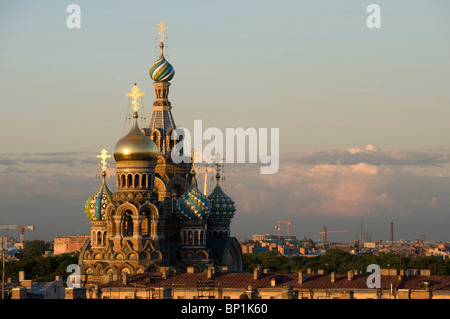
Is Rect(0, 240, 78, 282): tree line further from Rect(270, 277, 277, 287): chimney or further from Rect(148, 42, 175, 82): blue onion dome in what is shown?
Rect(270, 277, 277, 287): chimney

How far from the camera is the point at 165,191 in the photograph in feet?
311

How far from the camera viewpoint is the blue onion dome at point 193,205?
304 feet

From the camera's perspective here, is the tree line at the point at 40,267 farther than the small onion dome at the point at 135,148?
Yes

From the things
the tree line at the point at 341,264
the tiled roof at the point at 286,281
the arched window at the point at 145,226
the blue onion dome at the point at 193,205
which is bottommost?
the tree line at the point at 341,264

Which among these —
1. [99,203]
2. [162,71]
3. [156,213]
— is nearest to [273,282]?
[156,213]

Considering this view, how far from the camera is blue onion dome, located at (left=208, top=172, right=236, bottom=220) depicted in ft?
319

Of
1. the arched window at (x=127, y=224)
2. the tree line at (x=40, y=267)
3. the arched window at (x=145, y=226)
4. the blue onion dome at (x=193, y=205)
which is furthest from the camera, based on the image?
the tree line at (x=40, y=267)

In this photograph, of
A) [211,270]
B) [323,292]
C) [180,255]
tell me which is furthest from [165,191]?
[323,292]

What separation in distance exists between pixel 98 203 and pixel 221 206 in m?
9.10

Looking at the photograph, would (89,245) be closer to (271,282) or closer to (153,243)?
(153,243)

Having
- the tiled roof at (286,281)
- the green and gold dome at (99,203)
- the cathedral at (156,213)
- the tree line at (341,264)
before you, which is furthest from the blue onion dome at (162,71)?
the tree line at (341,264)

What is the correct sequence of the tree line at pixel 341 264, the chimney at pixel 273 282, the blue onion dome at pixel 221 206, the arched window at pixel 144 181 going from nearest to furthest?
the chimney at pixel 273 282 → the arched window at pixel 144 181 → the blue onion dome at pixel 221 206 → the tree line at pixel 341 264

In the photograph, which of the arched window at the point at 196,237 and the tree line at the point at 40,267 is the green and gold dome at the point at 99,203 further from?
the tree line at the point at 40,267
